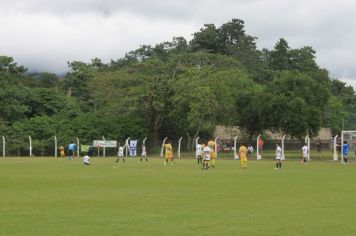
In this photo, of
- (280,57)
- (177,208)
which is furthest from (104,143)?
(280,57)

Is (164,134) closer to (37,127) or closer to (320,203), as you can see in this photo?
(37,127)

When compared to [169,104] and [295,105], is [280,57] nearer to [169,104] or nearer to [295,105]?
[169,104]

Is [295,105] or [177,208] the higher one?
[295,105]

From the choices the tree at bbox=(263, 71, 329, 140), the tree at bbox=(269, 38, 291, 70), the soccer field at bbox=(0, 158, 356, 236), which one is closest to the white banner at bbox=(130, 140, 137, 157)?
the tree at bbox=(263, 71, 329, 140)

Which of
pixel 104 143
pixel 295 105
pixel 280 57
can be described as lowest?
pixel 104 143

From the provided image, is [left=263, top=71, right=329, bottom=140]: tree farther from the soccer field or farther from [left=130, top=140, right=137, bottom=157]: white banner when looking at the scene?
the soccer field

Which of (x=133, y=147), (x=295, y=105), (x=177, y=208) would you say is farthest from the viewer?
(x=133, y=147)

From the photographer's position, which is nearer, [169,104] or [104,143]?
[104,143]

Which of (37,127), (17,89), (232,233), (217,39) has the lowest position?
(232,233)

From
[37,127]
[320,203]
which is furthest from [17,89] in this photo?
[320,203]

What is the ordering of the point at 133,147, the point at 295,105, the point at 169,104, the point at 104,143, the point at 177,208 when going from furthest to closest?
the point at 169,104 → the point at 133,147 → the point at 104,143 → the point at 295,105 → the point at 177,208

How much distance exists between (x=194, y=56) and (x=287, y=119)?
21701 millimetres

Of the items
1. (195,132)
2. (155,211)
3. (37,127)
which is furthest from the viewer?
(195,132)

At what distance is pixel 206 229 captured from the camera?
40.1 feet
